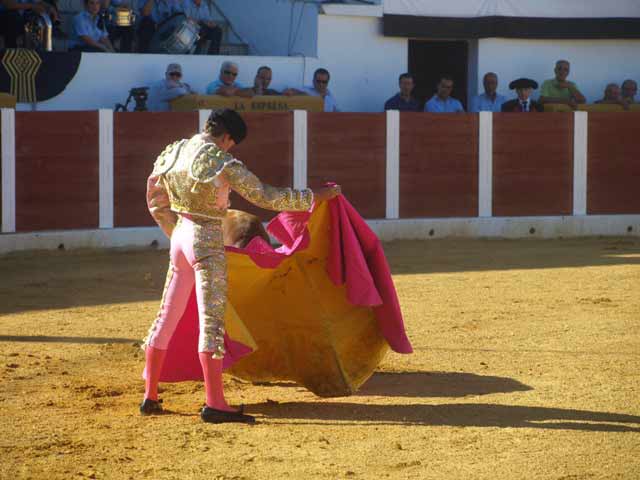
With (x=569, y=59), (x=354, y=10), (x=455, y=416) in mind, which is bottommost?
(x=455, y=416)

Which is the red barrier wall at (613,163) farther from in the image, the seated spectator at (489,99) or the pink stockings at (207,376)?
the pink stockings at (207,376)

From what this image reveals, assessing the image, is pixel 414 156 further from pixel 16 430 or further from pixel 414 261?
pixel 16 430

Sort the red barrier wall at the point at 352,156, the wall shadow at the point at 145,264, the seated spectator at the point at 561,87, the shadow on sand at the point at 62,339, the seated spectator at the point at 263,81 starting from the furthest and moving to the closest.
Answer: the seated spectator at the point at 561,87, the seated spectator at the point at 263,81, the red barrier wall at the point at 352,156, the wall shadow at the point at 145,264, the shadow on sand at the point at 62,339

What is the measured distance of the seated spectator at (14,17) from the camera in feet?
33.6

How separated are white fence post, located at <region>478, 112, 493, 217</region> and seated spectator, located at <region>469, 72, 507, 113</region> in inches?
19.4

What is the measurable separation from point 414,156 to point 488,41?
2409 mm

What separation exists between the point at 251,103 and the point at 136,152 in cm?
112

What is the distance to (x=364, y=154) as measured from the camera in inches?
425

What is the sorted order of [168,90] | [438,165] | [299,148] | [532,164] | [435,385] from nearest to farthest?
1. [435,385]
2. [168,90]
3. [299,148]
4. [438,165]
5. [532,164]

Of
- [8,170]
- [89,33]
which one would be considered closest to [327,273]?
[8,170]

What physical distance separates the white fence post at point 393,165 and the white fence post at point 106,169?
244cm

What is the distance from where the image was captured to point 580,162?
11.6 meters

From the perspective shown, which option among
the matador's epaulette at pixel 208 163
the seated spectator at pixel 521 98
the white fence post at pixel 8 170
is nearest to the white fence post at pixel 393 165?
the seated spectator at pixel 521 98

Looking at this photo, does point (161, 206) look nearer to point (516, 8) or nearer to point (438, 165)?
point (438, 165)
